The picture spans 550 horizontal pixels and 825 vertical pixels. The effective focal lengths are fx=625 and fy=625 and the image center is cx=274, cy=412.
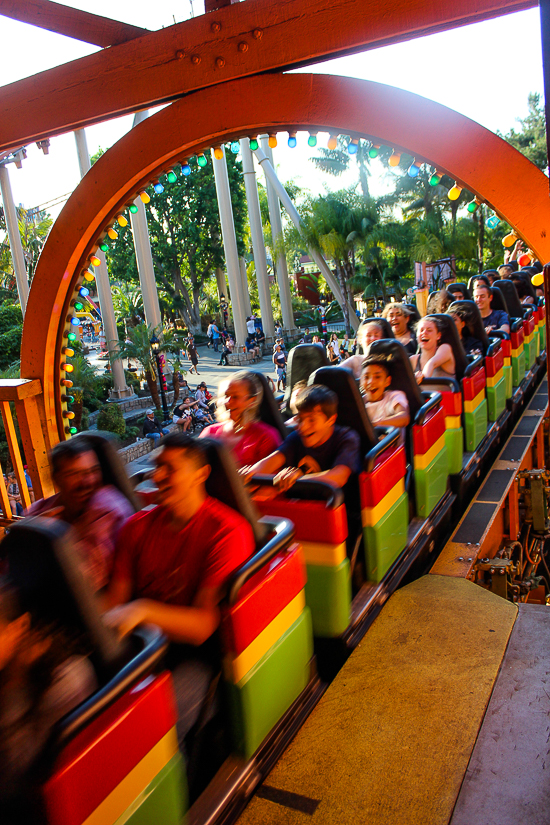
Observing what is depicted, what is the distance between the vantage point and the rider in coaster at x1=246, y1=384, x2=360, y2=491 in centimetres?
223

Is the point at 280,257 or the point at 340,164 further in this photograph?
the point at 340,164

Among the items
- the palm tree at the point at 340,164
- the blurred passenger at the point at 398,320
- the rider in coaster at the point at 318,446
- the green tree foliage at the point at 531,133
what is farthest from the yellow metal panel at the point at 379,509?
the green tree foliage at the point at 531,133

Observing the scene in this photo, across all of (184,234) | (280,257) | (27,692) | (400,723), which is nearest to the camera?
(27,692)

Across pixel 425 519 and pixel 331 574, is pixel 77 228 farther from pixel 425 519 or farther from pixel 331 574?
pixel 425 519

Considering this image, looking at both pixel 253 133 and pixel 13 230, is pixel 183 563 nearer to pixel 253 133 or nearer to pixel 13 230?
pixel 253 133

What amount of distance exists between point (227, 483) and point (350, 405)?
2.95 ft

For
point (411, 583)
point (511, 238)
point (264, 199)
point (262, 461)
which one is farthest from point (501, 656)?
point (264, 199)

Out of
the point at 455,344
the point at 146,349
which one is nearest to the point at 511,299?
the point at 455,344

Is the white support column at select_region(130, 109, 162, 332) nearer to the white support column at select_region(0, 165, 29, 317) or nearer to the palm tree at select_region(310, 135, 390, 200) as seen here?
the white support column at select_region(0, 165, 29, 317)

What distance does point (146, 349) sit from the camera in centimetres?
1470

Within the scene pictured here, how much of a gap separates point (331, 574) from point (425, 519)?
1090 millimetres

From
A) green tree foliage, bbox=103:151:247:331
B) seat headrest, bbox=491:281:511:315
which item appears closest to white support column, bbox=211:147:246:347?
green tree foliage, bbox=103:151:247:331

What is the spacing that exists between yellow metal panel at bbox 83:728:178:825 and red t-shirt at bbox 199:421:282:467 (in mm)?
1354

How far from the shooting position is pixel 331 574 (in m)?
1.95
